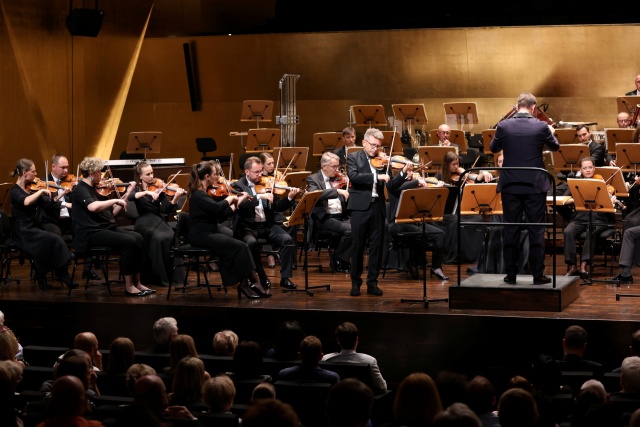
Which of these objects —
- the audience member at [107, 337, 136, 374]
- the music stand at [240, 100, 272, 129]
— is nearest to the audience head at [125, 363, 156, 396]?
the audience member at [107, 337, 136, 374]

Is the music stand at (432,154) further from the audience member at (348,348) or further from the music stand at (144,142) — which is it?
the audience member at (348,348)

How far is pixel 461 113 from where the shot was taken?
14562mm

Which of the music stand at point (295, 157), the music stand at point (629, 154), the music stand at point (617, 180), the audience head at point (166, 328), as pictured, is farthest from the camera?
the music stand at point (295, 157)

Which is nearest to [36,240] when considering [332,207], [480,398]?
[332,207]

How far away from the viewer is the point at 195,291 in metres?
9.16

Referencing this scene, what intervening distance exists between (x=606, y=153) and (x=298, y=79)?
6.12m

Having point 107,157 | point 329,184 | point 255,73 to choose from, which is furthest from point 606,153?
point 107,157

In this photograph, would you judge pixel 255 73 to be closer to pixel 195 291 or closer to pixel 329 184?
pixel 329 184

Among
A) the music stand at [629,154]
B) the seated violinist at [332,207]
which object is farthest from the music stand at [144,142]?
the music stand at [629,154]

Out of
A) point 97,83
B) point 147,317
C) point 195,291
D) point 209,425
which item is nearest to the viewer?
point 209,425

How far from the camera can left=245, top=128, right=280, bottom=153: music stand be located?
1371cm

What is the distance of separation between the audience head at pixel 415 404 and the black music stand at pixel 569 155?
7.27m

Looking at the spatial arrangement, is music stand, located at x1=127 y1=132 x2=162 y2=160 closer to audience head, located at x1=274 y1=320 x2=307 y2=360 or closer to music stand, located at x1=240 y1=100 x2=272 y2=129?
music stand, located at x1=240 y1=100 x2=272 y2=129

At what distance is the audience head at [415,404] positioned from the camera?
163 inches
